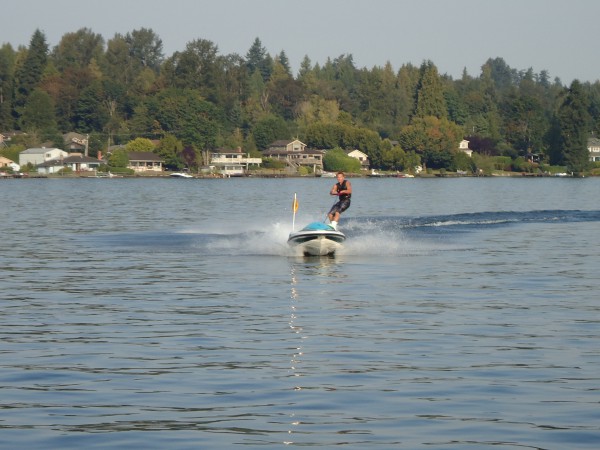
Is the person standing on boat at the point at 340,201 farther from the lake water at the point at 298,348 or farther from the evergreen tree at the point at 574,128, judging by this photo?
the evergreen tree at the point at 574,128

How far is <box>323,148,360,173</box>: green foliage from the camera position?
19212 centimetres

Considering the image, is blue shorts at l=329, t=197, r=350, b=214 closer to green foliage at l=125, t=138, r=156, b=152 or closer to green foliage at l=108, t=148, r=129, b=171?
green foliage at l=108, t=148, r=129, b=171

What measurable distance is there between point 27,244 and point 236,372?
27.7 m

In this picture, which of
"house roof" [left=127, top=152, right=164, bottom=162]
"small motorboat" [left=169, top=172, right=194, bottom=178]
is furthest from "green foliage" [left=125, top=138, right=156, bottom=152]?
"small motorboat" [left=169, top=172, right=194, bottom=178]

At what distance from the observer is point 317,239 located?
36125 mm

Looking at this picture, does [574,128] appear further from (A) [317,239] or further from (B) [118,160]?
(A) [317,239]

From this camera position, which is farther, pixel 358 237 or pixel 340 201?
pixel 358 237

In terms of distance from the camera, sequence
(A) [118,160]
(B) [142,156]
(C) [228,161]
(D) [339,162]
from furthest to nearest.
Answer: (C) [228,161] < (D) [339,162] < (B) [142,156] < (A) [118,160]

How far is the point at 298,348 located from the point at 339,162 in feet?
569

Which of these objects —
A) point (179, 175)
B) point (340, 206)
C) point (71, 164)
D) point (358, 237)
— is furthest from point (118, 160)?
point (340, 206)

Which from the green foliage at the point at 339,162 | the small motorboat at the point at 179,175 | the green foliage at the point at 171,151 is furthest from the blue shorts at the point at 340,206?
the green foliage at the point at 339,162

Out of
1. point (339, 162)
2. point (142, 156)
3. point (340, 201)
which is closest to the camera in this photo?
point (340, 201)

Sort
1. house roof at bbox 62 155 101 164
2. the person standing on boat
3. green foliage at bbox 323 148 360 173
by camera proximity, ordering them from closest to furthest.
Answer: the person standing on boat → house roof at bbox 62 155 101 164 → green foliage at bbox 323 148 360 173

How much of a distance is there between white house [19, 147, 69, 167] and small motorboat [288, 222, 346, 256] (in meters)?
159
